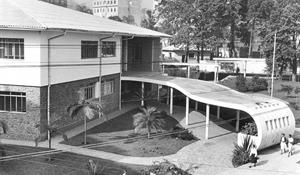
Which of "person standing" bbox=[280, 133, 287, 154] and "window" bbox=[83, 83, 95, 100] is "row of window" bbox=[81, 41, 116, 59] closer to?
"window" bbox=[83, 83, 95, 100]

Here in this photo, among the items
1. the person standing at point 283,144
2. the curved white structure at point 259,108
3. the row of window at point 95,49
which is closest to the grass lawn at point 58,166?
the curved white structure at point 259,108

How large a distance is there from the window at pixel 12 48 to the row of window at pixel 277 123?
16048 mm

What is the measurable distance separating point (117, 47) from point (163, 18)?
25.1 m

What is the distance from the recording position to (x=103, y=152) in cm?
2375

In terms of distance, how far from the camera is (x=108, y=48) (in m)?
34.5

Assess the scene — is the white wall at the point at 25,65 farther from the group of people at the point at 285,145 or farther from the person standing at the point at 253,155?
the group of people at the point at 285,145

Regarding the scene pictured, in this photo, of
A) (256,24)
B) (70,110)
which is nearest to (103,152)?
(70,110)

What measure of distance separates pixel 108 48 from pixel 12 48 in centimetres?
1064

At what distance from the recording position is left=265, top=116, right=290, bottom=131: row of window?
25.6 meters

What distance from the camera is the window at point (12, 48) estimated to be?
25.0m

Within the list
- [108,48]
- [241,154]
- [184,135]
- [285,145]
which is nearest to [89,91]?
[108,48]

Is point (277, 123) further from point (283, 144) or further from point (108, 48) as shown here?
point (108, 48)

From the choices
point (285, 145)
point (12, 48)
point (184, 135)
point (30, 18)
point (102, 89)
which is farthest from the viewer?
point (102, 89)

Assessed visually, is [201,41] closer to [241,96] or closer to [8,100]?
[241,96]
